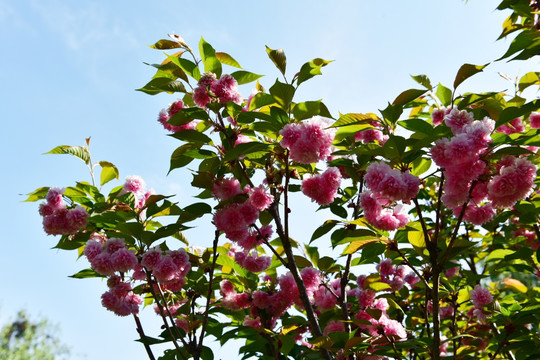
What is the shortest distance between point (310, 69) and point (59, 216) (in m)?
1.47

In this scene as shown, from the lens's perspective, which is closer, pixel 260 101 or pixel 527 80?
pixel 260 101

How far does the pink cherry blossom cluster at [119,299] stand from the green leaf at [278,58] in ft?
4.48

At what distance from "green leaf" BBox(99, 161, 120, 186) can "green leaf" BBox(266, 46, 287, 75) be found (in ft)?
3.99

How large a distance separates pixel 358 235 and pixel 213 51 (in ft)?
3.56

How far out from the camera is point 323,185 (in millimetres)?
2008

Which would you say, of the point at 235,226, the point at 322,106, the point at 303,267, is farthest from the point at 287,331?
the point at 322,106

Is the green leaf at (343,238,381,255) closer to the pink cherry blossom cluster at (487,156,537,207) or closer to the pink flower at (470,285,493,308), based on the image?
the pink cherry blossom cluster at (487,156,537,207)

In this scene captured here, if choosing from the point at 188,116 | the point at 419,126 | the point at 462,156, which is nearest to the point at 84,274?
the point at 188,116

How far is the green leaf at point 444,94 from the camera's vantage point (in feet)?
6.83

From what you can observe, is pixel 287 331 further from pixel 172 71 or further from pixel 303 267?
pixel 172 71

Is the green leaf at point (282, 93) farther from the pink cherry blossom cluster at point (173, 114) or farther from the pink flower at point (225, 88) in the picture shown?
the pink cherry blossom cluster at point (173, 114)

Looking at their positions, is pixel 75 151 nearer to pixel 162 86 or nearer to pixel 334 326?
pixel 162 86

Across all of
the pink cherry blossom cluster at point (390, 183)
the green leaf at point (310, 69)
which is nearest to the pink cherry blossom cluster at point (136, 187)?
the green leaf at point (310, 69)

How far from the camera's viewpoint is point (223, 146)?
218 centimetres
